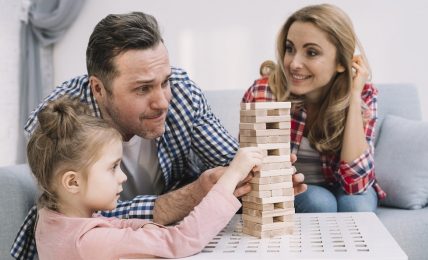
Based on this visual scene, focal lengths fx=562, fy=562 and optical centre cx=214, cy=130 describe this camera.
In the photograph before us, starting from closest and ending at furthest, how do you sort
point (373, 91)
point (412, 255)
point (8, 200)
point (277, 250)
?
point (277, 250) < point (8, 200) < point (412, 255) < point (373, 91)

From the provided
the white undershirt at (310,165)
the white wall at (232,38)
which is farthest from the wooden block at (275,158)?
the white wall at (232,38)

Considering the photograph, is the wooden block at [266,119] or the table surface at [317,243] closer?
the table surface at [317,243]

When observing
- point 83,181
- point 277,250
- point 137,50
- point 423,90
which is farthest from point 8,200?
→ point 423,90

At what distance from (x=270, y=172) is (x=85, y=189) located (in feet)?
1.38

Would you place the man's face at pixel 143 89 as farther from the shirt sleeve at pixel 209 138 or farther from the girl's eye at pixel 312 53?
the girl's eye at pixel 312 53

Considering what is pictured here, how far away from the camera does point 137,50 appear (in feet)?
5.35

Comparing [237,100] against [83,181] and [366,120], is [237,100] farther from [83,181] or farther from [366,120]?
[83,181]

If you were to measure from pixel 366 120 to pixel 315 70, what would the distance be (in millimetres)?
281

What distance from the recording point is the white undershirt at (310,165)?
6.86 ft

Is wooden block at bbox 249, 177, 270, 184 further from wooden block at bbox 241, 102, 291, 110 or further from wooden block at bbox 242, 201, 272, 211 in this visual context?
Answer: wooden block at bbox 241, 102, 291, 110

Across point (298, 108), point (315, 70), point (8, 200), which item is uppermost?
point (315, 70)

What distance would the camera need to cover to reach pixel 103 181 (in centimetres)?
127

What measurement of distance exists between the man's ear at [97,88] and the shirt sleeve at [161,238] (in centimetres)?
62

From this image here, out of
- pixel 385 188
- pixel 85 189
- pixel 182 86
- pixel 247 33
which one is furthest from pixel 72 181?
pixel 247 33
